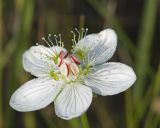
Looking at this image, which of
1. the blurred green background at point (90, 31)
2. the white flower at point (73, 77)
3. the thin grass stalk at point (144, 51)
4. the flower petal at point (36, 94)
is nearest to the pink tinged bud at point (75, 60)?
the white flower at point (73, 77)

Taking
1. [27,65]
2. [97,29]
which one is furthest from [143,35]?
[27,65]

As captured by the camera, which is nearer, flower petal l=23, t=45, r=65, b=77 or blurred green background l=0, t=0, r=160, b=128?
flower petal l=23, t=45, r=65, b=77

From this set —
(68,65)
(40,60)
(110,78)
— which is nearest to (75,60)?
(68,65)

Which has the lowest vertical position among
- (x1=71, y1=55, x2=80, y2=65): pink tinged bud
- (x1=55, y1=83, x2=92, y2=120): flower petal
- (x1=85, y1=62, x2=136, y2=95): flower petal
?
(x1=55, y1=83, x2=92, y2=120): flower petal

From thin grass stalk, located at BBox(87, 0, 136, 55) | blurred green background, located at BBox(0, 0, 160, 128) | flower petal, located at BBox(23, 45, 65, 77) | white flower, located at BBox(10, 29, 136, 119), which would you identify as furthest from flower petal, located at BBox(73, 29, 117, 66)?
thin grass stalk, located at BBox(87, 0, 136, 55)

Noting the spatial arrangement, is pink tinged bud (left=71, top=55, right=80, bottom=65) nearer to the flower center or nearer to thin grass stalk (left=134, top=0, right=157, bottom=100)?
the flower center
